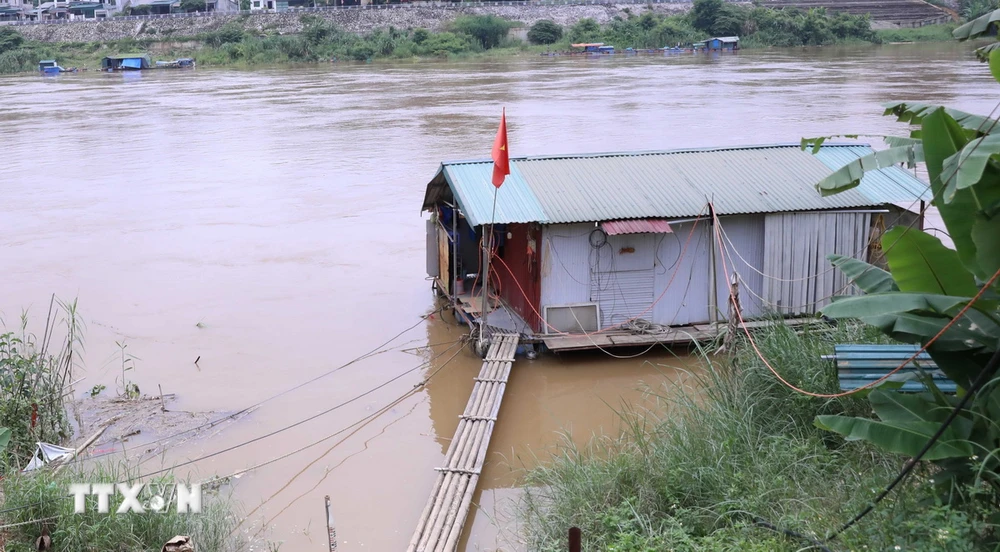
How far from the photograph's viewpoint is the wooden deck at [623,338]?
9.42 meters

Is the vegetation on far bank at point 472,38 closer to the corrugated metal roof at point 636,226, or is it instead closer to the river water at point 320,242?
the river water at point 320,242

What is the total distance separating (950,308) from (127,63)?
58.0m

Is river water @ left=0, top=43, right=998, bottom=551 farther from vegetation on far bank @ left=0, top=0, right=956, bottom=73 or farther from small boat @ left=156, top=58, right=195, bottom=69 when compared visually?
small boat @ left=156, top=58, right=195, bottom=69

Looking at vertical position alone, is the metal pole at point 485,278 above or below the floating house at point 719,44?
below

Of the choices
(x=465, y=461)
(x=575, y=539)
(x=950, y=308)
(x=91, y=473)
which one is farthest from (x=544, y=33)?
(x=575, y=539)

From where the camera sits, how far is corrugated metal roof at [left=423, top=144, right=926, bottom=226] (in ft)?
31.3

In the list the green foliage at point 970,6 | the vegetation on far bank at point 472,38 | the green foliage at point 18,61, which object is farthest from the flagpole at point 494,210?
the green foliage at point 18,61

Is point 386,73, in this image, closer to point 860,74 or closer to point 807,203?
point 860,74

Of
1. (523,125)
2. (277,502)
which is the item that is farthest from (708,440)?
(523,125)

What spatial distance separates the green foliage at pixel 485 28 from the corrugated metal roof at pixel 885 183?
49665 mm

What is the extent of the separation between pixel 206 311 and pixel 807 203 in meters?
7.75

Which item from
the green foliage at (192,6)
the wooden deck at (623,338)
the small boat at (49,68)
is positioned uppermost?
the green foliage at (192,6)

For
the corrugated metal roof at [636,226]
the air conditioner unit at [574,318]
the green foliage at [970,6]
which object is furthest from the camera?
the green foliage at [970,6]

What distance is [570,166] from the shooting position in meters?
10.5
